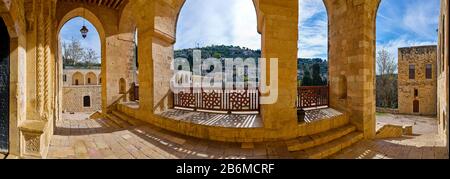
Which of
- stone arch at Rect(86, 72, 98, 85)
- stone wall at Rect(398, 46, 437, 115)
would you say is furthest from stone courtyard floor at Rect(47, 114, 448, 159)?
stone arch at Rect(86, 72, 98, 85)

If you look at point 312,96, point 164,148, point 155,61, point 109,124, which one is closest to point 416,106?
point 312,96

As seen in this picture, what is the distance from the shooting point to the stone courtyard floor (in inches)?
171

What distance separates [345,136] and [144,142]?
17.5 ft

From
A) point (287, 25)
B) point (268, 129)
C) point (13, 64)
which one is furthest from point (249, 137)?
point (13, 64)

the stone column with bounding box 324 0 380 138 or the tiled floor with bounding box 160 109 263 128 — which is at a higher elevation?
the stone column with bounding box 324 0 380 138

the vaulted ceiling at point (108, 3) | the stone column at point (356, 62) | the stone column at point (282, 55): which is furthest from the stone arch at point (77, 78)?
the stone column at point (356, 62)

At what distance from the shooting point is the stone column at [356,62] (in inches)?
259

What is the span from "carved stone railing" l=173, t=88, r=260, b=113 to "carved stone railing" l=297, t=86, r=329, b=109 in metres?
1.67

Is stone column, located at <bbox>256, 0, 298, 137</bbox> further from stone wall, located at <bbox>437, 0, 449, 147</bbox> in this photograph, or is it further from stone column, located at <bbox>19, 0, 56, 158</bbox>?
stone column, located at <bbox>19, 0, 56, 158</bbox>

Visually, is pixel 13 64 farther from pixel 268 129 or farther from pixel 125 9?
pixel 125 9

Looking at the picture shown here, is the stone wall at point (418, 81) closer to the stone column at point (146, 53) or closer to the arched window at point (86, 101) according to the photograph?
the stone column at point (146, 53)

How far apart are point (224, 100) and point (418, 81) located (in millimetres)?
26581

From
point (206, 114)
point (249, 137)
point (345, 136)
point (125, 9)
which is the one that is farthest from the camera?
point (125, 9)
